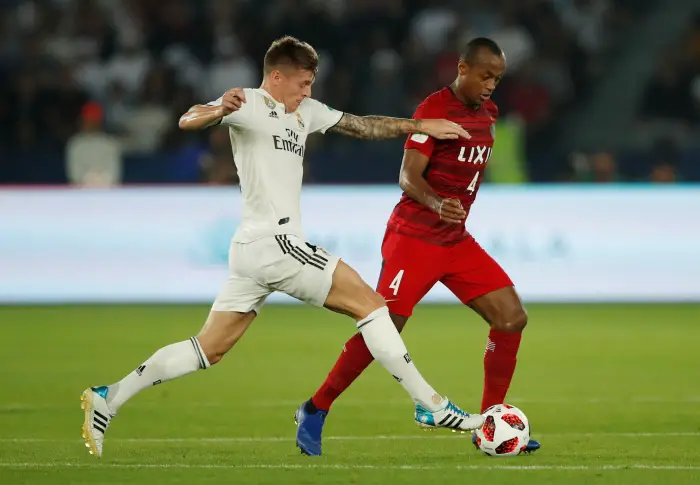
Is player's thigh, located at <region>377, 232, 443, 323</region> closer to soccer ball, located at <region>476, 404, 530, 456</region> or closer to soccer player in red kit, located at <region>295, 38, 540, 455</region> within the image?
soccer player in red kit, located at <region>295, 38, 540, 455</region>

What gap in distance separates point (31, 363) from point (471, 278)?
4990 mm

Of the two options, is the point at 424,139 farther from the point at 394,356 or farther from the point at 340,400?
the point at 340,400

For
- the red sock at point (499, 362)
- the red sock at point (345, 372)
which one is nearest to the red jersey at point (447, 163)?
the red sock at point (499, 362)

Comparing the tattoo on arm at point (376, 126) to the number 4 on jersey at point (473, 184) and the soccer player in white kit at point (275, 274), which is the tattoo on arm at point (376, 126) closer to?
the soccer player in white kit at point (275, 274)

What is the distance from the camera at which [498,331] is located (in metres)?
7.36

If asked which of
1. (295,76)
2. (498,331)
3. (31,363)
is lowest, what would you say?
(31,363)

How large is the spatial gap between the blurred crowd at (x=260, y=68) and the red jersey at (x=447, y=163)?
9.58m

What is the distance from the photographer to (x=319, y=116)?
23.1 ft

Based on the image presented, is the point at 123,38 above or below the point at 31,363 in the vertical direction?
above

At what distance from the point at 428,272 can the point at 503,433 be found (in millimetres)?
1023

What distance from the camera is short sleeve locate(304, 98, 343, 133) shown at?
6.99m

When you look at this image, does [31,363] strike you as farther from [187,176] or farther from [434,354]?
[187,176]

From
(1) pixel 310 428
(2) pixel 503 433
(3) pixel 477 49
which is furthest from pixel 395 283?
(3) pixel 477 49

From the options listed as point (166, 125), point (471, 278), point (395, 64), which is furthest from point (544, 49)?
point (471, 278)
